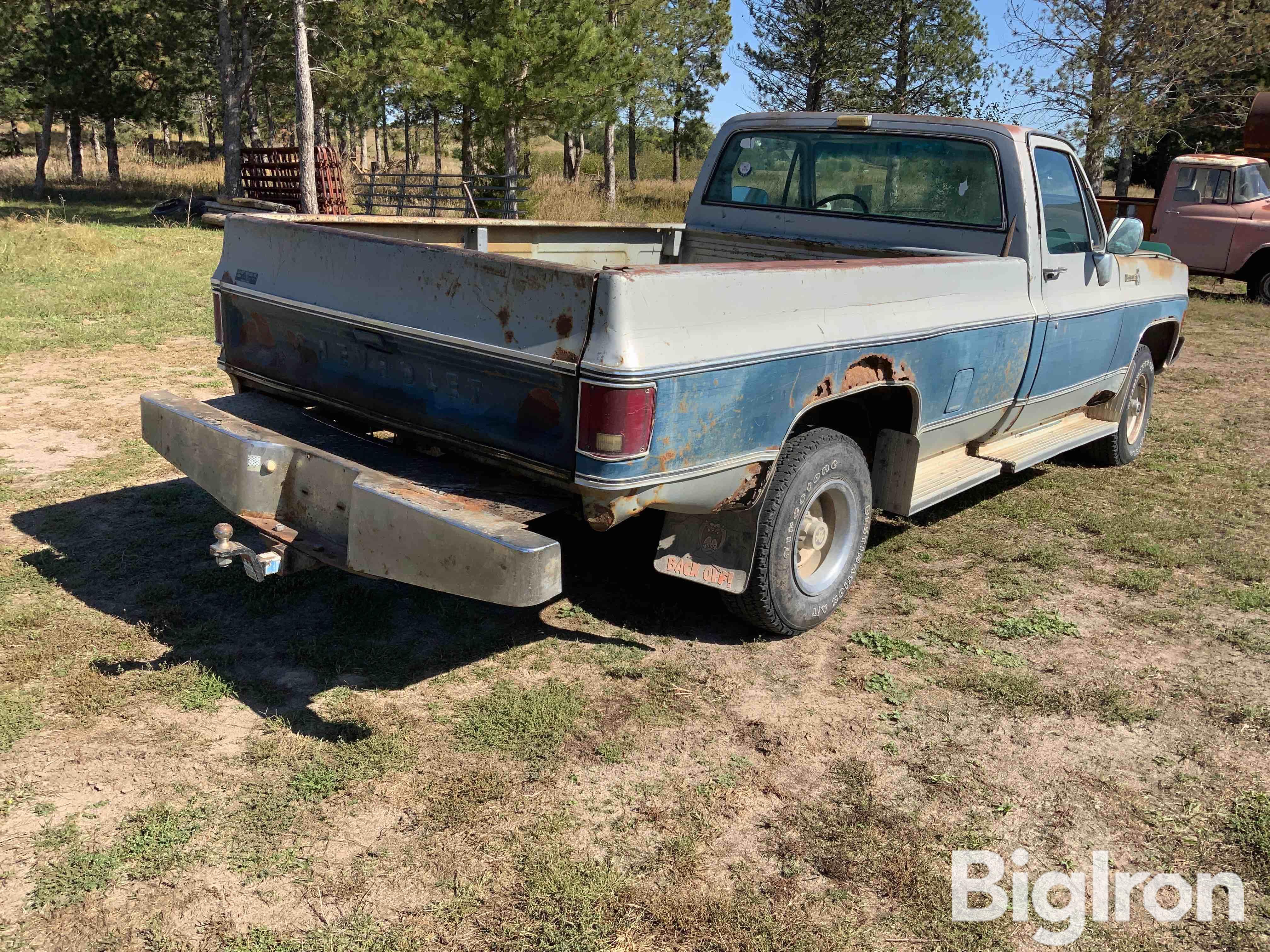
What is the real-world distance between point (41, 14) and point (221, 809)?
31.4 m

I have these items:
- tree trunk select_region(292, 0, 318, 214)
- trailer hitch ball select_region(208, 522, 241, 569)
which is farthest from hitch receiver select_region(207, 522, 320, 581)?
tree trunk select_region(292, 0, 318, 214)

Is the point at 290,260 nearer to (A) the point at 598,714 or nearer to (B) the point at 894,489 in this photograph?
(A) the point at 598,714

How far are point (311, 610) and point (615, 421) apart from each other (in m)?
1.79

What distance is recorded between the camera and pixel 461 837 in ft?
8.93

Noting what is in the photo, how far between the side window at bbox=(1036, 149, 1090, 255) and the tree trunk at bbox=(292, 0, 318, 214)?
1609cm

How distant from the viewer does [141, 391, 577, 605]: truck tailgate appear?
2.88m

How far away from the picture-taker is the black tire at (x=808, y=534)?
3.65m

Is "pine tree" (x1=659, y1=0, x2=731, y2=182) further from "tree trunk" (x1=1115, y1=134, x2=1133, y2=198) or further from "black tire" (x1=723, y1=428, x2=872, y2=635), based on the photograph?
"black tire" (x1=723, y1=428, x2=872, y2=635)

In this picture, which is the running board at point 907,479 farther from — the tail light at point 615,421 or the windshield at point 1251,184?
the windshield at point 1251,184

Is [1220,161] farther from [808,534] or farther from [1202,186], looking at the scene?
[808,534]

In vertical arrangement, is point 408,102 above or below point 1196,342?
above

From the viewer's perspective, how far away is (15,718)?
311 centimetres

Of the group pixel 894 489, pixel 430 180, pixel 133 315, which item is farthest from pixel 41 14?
pixel 894 489

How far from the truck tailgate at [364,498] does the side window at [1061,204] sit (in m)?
3.14
